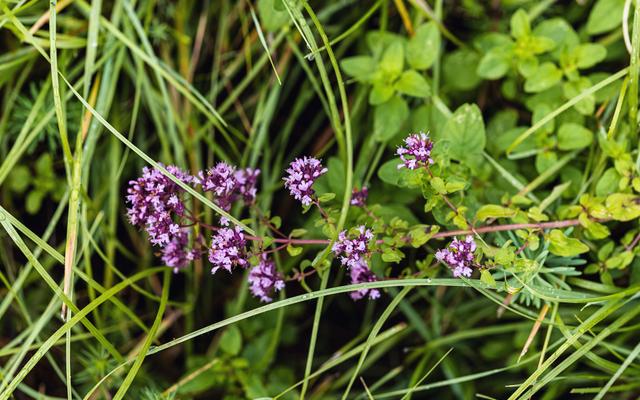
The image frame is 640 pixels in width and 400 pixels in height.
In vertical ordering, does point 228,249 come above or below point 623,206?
below

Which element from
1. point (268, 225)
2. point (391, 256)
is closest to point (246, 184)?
point (268, 225)

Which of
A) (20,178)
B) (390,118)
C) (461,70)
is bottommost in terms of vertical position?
(20,178)

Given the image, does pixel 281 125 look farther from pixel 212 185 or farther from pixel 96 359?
pixel 96 359

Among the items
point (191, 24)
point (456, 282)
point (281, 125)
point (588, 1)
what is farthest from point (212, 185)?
point (588, 1)

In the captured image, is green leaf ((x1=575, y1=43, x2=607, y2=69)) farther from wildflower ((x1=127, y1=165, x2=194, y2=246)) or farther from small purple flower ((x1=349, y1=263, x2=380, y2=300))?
wildflower ((x1=127, y1=165, x2=194, y2=246))

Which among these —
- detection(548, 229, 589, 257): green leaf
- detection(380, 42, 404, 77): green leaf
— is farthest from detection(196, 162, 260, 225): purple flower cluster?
detection(548, 229, 589, 257): green leaf

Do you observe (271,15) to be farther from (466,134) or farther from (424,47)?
(466,134)
